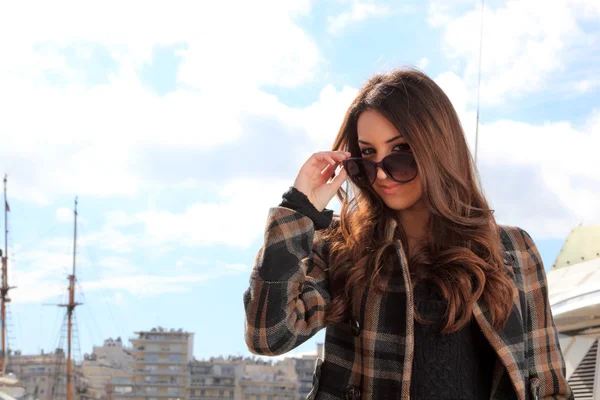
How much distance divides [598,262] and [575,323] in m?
0.96

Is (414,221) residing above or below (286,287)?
above

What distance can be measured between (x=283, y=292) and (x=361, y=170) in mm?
443

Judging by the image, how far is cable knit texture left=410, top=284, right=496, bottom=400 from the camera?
2439 millimetres

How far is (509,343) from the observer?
2.52 metres

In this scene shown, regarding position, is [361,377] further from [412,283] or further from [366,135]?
[366,135]

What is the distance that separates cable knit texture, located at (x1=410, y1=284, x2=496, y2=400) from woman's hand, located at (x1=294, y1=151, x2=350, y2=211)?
38cm

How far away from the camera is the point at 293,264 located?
8.23ft

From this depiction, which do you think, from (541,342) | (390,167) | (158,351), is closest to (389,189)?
(390,167)

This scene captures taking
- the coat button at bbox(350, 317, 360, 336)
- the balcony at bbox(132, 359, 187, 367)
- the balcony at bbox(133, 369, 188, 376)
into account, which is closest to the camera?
the coat button at bbox(350, 317, 360, 336)

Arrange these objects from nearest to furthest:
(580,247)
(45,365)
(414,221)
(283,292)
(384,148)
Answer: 1. (283,292)
2. (384,148)
3. (414,221)
4. (580,247)
5. (45,365)

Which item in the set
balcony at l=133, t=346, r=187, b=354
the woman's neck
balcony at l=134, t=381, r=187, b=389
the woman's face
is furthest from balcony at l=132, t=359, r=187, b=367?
the woman's face

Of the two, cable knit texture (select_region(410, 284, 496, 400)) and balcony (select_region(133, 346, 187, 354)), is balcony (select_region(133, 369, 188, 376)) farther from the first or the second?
cable knit texture (select_region(410, 284, 496, 400))

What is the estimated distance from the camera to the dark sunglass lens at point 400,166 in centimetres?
253

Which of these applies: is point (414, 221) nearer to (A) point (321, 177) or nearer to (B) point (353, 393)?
(A) point (321, 177)
